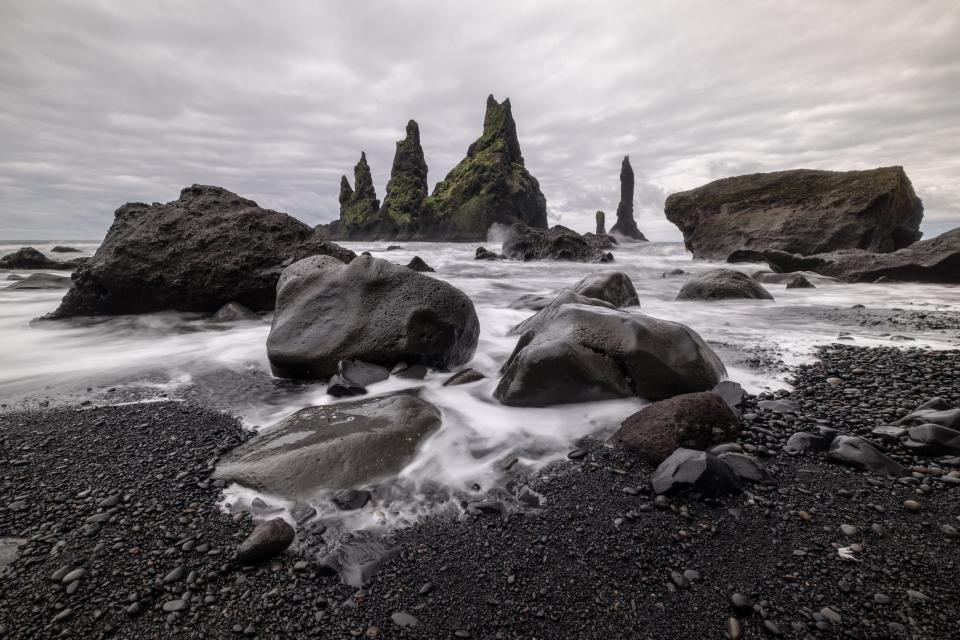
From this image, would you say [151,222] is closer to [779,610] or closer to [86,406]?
[86,406]

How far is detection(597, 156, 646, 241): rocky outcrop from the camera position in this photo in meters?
69.9

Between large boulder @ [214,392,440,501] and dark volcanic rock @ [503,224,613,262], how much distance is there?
18268 mm

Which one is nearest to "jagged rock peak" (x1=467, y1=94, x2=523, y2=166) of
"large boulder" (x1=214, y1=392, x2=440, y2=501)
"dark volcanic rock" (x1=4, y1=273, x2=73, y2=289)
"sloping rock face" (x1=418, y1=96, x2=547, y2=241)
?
"sloping rock face" (x1=418, y1=96, x2=547, y2=241)

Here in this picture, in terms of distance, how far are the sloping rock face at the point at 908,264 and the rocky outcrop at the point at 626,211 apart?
60358mm

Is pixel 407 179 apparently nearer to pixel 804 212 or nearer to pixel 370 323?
pixel 804 212

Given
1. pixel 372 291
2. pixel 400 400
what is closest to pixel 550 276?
pixel 372 291

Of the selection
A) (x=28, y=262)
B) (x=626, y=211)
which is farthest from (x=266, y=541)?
(x=626, y=211)

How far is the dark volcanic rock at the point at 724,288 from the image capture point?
7.89 m

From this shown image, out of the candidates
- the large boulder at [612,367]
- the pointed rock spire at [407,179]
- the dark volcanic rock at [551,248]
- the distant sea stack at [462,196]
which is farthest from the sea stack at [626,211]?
the large boulder at [612,367]

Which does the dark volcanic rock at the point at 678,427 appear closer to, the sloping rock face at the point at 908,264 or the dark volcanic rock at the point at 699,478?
the dark volcanic rock at the point at 699,478

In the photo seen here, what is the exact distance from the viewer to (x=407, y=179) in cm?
6988

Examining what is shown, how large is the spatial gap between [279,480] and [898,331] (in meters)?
6.36

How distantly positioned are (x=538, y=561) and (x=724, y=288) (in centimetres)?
768

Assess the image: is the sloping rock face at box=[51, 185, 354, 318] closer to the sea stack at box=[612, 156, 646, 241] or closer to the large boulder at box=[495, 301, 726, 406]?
the large boulder at box=[495, 301, 726, 406]
